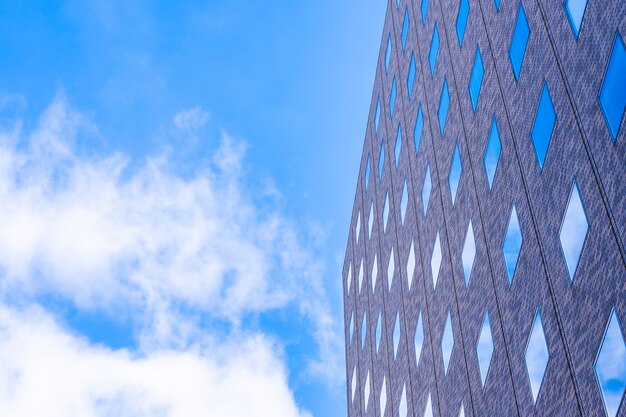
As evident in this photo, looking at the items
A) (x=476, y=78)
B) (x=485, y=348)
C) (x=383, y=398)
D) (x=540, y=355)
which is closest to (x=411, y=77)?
(x=476, y=78)

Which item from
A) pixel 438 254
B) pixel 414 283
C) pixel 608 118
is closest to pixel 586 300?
pixel 608 118

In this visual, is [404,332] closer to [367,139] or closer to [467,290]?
[467,290]

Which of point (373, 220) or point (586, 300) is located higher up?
point (373, 220)

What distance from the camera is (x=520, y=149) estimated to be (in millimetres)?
20672

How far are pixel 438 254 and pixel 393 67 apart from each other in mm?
14353

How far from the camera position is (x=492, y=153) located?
902 inches

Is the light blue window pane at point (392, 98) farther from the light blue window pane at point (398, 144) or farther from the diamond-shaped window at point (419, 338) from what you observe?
the diamond-shaped window at point (419, 338)

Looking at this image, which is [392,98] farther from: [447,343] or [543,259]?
[543,259]

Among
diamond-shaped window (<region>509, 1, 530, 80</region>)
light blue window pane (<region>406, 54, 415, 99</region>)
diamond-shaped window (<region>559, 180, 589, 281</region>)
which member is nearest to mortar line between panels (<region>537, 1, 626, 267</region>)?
diamond-shaped window (<region>559, 180, 589, 281</region>)

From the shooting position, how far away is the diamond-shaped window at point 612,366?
567 inches

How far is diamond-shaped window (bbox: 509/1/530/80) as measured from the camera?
21.1m

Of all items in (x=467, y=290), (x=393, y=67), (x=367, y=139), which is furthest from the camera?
(x=367, y=139)

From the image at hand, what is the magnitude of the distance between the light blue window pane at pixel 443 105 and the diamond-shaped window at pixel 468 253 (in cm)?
567

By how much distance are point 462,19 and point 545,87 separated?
907 centimetres
